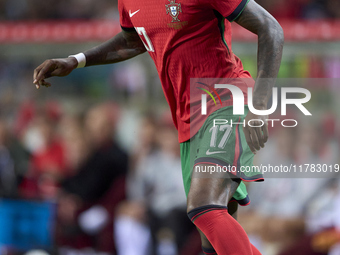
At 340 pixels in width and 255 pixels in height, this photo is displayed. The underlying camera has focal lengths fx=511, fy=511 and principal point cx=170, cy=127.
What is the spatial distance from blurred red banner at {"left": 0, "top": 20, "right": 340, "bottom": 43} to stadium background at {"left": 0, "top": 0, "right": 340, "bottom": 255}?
0.6 inches

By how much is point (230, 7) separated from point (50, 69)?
1142mm

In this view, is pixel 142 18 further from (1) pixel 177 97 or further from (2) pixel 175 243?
(2) pixel 175 243

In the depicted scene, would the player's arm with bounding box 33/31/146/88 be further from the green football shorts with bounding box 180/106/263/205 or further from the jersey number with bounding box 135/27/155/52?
the green football shorts with bounding box 180/106/263/205

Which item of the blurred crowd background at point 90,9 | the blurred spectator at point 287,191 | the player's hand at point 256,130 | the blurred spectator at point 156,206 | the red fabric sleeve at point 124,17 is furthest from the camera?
the blurred crowd background at point 90,9

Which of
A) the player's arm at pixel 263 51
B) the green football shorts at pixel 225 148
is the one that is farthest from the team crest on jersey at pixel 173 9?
the green football shorts at pixel 225 148

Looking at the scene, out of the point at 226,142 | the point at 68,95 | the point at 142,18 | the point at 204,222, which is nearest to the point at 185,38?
the point at 142,18

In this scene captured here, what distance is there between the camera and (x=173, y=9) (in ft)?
8.90

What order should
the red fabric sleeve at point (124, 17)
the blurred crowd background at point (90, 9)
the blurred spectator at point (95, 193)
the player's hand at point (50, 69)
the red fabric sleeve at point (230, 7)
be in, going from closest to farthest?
the red fabric sleeve at point (230, 7) → the player's hand at point (50, 69) → the red fabric sleeve at point (124, 17) → the blurred spectator at point (95, 193) → the blurred crowd background at point (90, 9)

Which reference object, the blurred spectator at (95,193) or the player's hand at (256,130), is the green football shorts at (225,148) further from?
the blurred spectator at (95,193)

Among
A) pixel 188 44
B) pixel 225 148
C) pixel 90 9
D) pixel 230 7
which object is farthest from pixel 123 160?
pixel 90 9

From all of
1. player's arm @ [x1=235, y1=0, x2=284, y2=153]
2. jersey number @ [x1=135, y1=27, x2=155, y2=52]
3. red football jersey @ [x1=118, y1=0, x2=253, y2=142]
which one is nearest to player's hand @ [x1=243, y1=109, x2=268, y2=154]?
player's arm @ [x1=235, y1=0, x2=284, y2=153]

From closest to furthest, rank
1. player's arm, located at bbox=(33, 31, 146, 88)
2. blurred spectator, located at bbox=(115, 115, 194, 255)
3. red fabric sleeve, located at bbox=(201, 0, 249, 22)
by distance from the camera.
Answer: red fabric sleeve, located at bbox=(201, 0, 249, 22), player's arm, located at bbox=(33, 31, 146, 88), blurred spectator, located at bbox=(115, 115, 194, 255)

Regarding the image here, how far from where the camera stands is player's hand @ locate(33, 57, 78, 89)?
2.95 m

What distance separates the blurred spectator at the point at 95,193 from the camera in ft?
17.8
